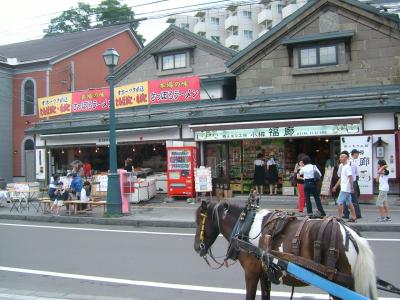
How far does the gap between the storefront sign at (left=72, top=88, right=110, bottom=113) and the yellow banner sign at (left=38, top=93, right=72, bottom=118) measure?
435 mm

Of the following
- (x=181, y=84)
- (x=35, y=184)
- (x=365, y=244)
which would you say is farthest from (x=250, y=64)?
(x=365, y=244)

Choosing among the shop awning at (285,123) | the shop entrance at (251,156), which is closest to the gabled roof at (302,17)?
the shop awning at (285,123)

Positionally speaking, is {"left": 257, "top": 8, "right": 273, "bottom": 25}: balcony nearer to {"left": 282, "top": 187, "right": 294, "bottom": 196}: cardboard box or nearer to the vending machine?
{"left": 282, "top": 187, "right": 294, "bottom": 196}: cardboard box

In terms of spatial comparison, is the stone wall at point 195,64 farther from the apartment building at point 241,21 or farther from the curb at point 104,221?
the apartment building at point 241,21

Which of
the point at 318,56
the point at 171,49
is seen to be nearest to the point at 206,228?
the point at 318,56

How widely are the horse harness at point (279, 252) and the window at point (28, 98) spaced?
28.6 m

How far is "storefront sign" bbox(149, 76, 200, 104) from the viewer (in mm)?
19923

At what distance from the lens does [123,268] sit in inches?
341

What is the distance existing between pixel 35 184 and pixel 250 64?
1104cm

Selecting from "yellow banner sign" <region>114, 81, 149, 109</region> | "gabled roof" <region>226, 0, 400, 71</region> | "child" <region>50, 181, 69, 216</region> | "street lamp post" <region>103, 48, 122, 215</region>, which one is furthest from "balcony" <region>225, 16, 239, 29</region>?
"child" <region>50, 181, 69, 216</region>

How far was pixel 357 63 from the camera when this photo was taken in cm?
1808

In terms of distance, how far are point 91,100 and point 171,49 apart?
508 cm

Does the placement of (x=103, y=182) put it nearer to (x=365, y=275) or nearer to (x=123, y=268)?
(x=123, y=268)

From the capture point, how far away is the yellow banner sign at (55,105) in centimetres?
2373
